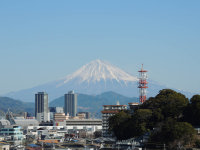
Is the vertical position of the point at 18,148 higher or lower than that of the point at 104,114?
lower

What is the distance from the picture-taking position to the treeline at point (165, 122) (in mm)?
67875

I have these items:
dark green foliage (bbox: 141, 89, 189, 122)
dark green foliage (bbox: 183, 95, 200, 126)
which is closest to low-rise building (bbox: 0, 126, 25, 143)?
dark green foliage (bbox: 141, 89, 189, 122)

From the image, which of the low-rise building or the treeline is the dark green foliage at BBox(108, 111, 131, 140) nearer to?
the treeline

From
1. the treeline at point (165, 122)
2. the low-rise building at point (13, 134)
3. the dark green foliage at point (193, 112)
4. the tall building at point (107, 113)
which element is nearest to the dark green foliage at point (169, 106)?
the treeline at point (165, 122)

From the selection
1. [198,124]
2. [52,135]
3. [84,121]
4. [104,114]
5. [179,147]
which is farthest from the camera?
[84,121]

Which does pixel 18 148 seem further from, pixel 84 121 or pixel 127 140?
pixel 84 121

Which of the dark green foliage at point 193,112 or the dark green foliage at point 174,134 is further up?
the dark green foliage at point 193,112

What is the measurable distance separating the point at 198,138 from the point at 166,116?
9.55m

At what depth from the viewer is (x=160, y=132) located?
7056cm

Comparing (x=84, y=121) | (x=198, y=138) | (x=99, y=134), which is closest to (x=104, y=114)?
(x=99, y=134)

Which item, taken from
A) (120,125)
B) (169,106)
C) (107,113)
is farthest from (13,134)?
(169,106)

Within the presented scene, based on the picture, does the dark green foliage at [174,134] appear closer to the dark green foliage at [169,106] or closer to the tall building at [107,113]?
the dark green foliage at [169,106]

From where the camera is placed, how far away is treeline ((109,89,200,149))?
67.9 meters

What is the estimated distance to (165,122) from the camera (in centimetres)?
7219
